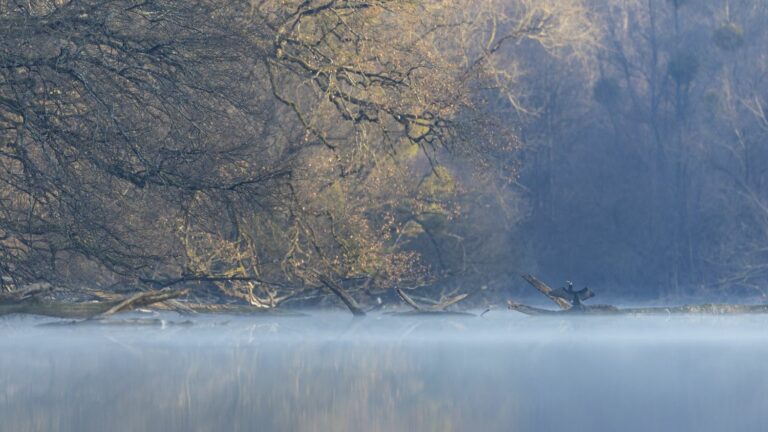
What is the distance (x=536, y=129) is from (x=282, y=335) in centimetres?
2196

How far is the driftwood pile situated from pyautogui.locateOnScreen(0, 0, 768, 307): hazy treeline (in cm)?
207

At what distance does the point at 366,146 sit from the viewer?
16.9m

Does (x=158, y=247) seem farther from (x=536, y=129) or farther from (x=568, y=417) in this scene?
(x=536, y=129)

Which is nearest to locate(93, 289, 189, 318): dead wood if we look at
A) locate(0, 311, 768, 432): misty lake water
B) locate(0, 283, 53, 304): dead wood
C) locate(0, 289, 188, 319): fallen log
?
locate(0, 289, 188, 319): fallen log

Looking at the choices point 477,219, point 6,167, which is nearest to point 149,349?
point 6,167

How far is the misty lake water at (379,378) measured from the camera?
1119cm

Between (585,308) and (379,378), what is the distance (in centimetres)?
1080

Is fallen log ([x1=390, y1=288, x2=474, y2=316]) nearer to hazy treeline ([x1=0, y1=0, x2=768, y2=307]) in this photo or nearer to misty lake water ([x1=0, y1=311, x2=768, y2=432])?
hazy treeline ([x1=0, y1=0, x2=768, y2=307])

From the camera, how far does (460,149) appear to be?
1661 cm

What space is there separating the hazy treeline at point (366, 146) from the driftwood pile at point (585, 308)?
6.81 feet

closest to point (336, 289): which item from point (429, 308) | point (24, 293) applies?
point (429, 308)

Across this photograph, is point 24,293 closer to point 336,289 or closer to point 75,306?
point 75,306

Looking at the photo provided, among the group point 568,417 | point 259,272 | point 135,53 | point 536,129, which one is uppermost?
point 536,129

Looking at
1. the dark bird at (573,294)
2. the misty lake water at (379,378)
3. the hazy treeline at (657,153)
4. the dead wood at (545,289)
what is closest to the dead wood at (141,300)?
the misty lake water at (379,378)
